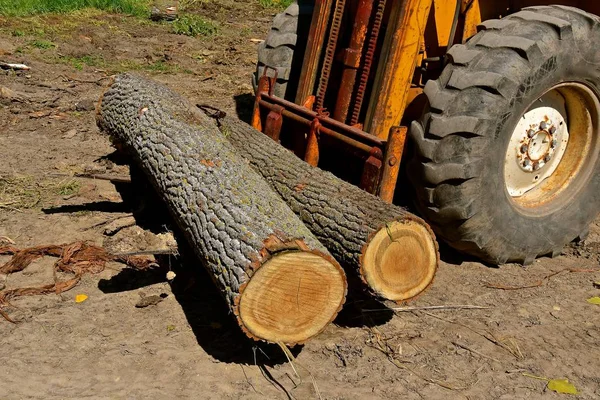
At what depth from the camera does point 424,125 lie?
4.51 m

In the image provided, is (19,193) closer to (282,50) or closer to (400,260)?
(282,50)

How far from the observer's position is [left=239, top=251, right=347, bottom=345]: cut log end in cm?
361

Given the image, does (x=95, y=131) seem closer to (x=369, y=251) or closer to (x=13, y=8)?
(x=369, y=251)

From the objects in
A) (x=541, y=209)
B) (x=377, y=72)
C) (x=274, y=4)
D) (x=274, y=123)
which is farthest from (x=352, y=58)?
(x=274, y=4)

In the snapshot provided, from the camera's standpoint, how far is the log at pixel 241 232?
3.62 m

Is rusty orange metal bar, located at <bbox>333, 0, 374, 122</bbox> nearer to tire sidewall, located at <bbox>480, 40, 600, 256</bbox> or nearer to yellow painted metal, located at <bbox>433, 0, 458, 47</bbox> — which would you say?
yellow painted metal, located at <bbox>433, 0, 458, 47</bbox>

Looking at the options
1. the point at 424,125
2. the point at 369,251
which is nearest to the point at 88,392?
the point at 369,251

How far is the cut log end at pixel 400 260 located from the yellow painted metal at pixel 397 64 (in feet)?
4.39

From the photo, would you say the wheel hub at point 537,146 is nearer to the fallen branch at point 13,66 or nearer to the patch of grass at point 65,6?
the fallen branch at point 13,66

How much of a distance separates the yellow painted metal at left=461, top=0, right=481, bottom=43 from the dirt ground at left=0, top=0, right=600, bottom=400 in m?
1.64

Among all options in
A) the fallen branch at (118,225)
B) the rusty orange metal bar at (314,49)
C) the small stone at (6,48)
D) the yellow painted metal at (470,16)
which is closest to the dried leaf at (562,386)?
the yellow painted metal at (470,16)

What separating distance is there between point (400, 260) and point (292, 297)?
711 mm

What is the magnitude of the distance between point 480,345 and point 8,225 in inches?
138

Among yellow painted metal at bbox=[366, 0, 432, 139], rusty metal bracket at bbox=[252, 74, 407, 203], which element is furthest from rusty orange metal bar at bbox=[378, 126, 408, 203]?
yellow painted metal at bbox=[366, 0, 432, 139]
